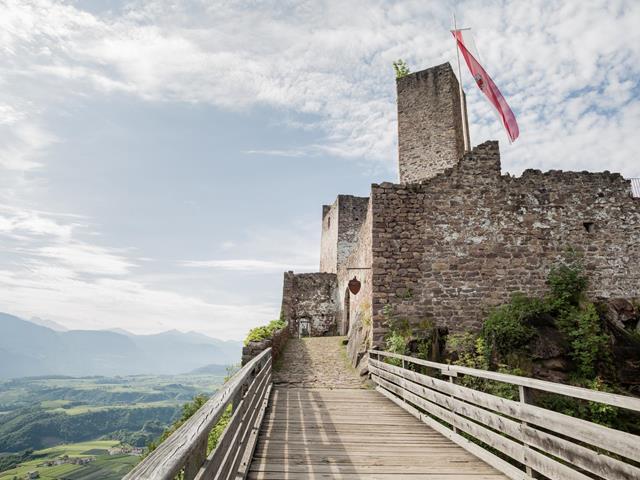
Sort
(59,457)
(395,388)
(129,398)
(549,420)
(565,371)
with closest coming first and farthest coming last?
(549,420), (395,388), (565,371), (59,457), (129,398)

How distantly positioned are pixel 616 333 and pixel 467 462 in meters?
9.09

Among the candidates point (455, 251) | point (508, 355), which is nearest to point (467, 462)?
point (508, 355)

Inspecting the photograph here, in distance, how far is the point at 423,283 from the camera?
11.7 metres

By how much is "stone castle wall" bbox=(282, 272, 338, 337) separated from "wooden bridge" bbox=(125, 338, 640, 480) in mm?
16380

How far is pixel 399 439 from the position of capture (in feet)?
17.7

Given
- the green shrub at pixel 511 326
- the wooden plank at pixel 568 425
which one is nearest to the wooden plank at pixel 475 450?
the wooden plank at pixel 568 425

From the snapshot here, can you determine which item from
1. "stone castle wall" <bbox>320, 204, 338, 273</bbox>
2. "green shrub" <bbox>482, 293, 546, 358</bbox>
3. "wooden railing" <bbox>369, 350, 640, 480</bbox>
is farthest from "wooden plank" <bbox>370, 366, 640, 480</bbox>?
"stone castle wall" <bbox>320, 204, 338, 273</bbox>

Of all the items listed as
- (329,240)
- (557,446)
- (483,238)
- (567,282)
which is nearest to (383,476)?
(557,446)

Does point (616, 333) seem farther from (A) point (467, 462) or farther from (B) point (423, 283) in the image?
(A) point (467, 462)

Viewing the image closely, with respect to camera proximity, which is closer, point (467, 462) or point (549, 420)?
point (549, 420)

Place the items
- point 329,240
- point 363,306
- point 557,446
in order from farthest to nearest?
point 329,240
point 363,306
point 557,446

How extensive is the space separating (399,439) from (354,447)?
81 cm

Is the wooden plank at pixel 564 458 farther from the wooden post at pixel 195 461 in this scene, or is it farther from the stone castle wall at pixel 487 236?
the stone castle wall at pixel 487 236

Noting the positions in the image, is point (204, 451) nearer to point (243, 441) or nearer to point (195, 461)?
point (195, 461)
